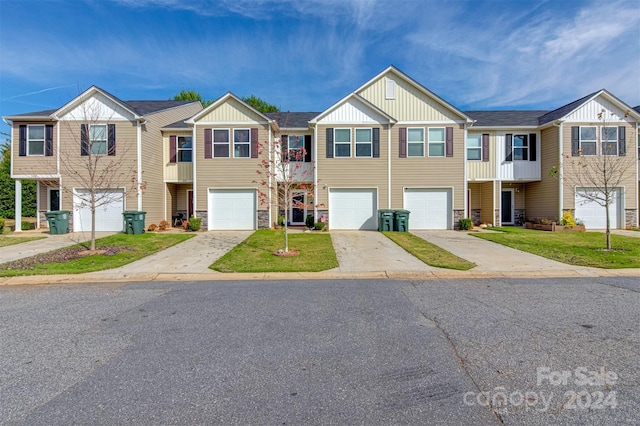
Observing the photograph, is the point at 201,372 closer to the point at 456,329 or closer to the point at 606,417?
the point at 456,329

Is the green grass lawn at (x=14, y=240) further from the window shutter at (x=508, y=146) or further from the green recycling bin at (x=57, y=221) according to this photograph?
the window shutter at (x=508, y=146)

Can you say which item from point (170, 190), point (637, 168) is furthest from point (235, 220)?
point (637, 168)

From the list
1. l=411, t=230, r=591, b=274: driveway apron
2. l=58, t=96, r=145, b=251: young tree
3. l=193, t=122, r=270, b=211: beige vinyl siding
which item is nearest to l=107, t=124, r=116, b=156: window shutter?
l=58, t=96, r=145, b=251: young tree

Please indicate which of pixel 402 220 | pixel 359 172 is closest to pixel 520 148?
pixel 402 220

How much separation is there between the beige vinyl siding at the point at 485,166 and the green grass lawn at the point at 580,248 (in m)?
5.45

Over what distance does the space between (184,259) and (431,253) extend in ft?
24.9

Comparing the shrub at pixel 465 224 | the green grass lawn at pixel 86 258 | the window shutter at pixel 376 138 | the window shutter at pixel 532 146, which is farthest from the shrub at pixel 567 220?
the green grass lawn at pixel 86 258

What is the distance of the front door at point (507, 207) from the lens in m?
20.0

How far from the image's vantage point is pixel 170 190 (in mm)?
19375

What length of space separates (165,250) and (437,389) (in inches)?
410

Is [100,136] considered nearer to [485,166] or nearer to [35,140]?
[35,140]

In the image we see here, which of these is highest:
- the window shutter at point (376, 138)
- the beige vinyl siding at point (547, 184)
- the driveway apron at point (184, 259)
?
the window shutter at point (376, 138)

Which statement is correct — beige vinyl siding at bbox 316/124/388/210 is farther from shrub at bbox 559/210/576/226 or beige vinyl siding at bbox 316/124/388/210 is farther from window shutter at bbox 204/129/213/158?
shrub at bbox 559/210/576/226

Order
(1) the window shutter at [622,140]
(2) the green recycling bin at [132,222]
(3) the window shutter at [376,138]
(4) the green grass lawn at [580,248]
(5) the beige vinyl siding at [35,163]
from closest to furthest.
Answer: (4) the green grass lawn at [580,248], (2) the green recycling bin at [132,222], (5) the beige vinyl siding at [35,163], (3) the window shutter at [376,138], (1) the window shutter at [622,140]
